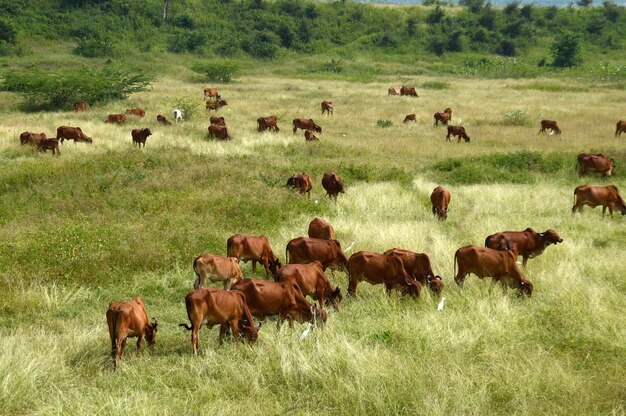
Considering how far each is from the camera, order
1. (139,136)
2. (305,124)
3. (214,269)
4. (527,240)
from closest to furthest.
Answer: (214,269), (527,240), (139,136), (305,124)

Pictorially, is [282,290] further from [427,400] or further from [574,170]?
[574,170]

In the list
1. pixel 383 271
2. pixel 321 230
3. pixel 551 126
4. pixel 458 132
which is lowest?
pixel 321 230

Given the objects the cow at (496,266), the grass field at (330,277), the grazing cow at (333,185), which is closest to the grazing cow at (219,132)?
the grass field at (330,277)

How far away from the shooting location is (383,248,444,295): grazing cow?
8.55 m

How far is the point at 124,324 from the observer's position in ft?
21.4

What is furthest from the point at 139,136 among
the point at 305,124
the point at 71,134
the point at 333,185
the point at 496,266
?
the point at 496,266

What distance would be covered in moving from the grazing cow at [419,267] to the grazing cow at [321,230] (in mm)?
2218

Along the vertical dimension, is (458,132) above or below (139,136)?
above

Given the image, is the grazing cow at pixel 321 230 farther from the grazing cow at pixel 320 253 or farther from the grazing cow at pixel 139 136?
the grazing cow at pixel 139 136

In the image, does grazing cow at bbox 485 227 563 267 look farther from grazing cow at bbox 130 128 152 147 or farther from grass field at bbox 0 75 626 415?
grazing cow at bbox 130 128 152 147

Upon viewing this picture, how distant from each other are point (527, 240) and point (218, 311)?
5938mm

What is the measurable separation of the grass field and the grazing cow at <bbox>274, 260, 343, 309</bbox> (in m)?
0.29

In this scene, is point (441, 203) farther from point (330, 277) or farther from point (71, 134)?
point (71, 134)

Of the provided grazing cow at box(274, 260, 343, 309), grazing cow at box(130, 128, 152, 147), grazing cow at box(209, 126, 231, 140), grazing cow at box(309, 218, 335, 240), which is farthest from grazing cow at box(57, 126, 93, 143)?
grazing cow at box(274, 260, 343, 309)
